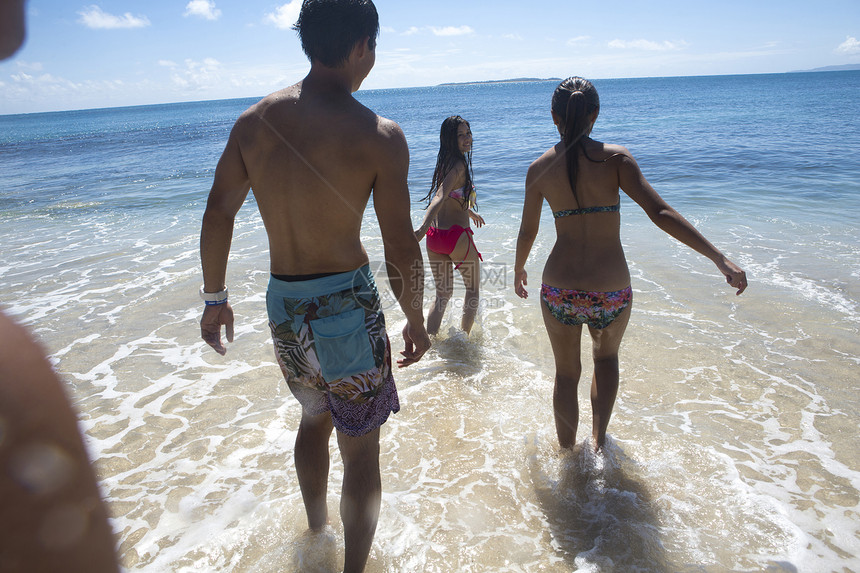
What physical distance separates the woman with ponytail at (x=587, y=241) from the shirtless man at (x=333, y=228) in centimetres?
115

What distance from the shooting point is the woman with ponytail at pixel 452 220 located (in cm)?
462

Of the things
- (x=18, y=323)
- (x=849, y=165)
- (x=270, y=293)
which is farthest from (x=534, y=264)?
(x=849, y=165)

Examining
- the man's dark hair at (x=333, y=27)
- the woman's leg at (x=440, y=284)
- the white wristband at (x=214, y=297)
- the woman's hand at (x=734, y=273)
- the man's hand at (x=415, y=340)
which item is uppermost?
the man's dark hair at (x=333, y=27)

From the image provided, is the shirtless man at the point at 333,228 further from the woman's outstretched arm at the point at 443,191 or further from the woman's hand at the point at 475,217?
the woman's hand at the point at 475,217

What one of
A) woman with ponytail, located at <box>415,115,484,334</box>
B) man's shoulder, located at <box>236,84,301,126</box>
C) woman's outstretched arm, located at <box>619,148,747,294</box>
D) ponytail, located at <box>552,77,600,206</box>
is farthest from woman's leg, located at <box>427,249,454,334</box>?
man's shoulder, located at <box>236,84,301,126</box>

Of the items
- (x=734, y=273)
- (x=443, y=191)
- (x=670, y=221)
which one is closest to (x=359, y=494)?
(x=670, y=221)

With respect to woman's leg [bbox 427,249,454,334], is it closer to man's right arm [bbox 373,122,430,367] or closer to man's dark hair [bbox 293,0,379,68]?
man's right arm [bbox 373,122,430,367]

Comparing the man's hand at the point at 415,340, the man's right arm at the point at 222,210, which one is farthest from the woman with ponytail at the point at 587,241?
the man's right arm at the point at 222,210

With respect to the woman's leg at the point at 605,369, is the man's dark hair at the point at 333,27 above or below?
above

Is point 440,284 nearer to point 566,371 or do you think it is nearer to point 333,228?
point 566,371

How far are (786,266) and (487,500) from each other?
577 cm

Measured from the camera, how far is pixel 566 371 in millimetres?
3273

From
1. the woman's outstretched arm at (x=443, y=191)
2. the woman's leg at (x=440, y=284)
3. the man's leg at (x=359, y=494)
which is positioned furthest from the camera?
the woman's leg at (x=440, y=284)

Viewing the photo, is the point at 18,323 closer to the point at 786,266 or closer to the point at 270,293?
the point at 270,293
